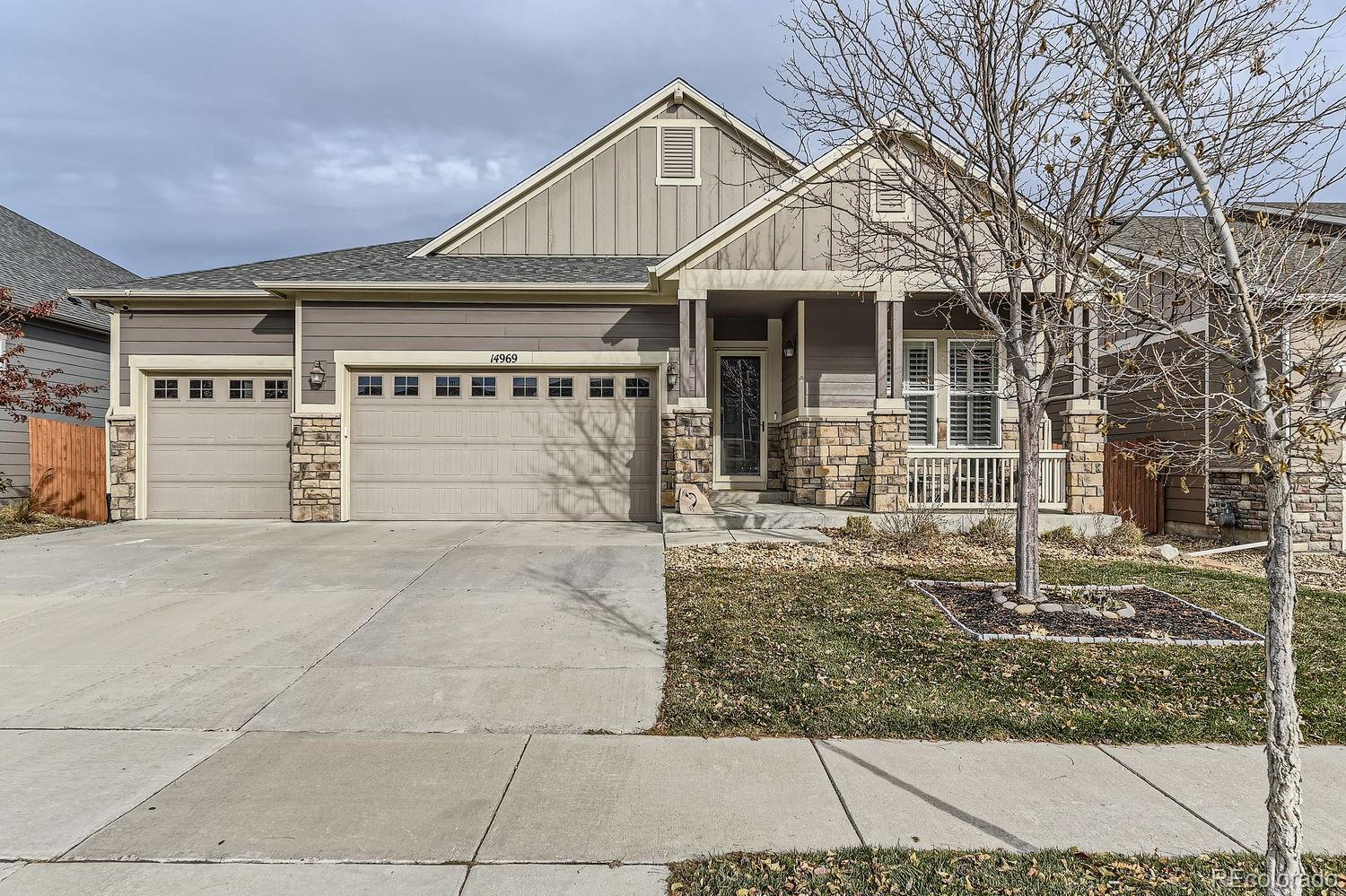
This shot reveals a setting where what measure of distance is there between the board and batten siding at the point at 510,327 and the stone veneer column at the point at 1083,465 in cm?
575

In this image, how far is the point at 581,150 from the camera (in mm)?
12906

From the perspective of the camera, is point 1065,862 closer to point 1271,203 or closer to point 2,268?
point 1271,203

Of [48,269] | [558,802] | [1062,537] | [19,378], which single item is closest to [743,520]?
[1062,537]

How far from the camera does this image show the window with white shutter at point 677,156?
43.0 feet

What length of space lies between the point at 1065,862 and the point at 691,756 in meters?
1.62

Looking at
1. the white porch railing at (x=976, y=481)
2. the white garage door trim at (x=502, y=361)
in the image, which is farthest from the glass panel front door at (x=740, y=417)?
the white porch railing at (x=976, y=481)

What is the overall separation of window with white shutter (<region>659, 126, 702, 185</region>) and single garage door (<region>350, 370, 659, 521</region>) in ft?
13.7

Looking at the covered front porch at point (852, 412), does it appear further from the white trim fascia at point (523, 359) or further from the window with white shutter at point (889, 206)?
the window with white shutter at point (889, 206)

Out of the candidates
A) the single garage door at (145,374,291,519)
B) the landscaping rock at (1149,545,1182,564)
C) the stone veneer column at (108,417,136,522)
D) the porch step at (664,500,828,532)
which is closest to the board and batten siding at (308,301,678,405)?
the single garage door at (145,374,291,519)

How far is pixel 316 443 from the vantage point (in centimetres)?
1093

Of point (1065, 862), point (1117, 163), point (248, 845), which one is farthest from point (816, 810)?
point (1117, 163)

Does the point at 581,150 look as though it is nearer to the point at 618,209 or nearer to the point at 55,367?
the point at 618,209

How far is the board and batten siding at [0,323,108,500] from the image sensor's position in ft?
39.4

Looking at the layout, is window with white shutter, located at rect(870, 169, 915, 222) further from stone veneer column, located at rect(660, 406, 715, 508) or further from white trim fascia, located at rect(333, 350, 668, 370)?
stone veneer column, located at rect(660, 406, 715, 508)
